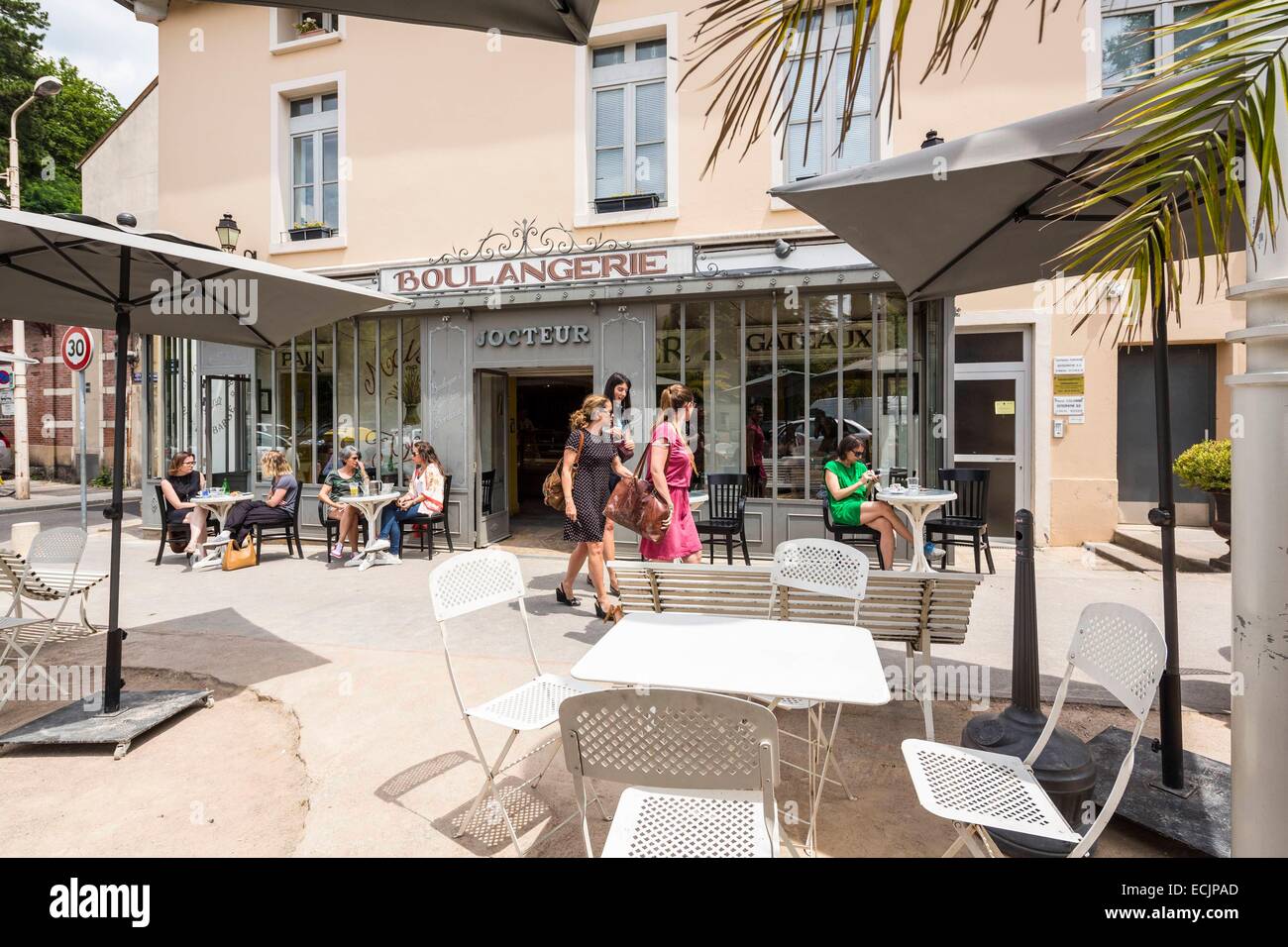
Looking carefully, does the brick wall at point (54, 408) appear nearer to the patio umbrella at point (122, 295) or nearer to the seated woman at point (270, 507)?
the seated woman at point (270, 507)

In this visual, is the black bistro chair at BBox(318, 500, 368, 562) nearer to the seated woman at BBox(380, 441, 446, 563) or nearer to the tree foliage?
the seated woman at BBox(380, 441, 446, 563)

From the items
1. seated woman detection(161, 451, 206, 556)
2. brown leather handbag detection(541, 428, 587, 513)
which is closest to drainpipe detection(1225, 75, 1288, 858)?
brown leather handbag detection(541, 428, 587, 513)

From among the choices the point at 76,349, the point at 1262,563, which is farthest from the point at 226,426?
the point at 1262,563

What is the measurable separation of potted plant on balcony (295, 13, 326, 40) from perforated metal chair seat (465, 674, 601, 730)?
11066 mm

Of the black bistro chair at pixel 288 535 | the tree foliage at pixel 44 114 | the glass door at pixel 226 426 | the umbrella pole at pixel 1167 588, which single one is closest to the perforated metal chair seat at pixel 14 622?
the black bistro chair at pixel 288 535

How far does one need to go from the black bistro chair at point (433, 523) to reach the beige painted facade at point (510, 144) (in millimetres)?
3311

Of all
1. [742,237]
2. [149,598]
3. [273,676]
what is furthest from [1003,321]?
[149,598]

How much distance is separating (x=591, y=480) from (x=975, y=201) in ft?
11.2

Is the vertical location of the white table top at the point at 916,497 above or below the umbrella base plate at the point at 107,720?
above

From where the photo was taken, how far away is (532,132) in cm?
899

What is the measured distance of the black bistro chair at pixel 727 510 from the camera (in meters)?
7.07

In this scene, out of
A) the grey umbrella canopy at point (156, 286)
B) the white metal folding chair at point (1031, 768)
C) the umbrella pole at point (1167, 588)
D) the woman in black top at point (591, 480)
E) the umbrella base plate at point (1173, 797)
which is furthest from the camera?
the woman in black top at point (591, 480)

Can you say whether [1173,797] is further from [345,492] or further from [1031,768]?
[345,492]
